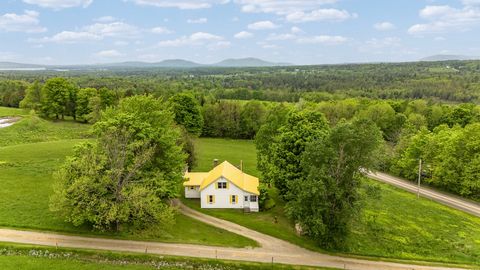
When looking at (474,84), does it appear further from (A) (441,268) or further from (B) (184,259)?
(B) (184,259)

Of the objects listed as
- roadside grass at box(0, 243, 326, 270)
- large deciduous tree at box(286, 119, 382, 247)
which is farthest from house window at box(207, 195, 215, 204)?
roadside grass at box(0, 243, 326, 270)

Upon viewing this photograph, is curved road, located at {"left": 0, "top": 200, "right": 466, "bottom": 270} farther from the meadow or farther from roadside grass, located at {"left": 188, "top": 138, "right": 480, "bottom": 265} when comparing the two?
roadside grass, located at {"left": 188, "top": 138, "right": 480, "bottom": 265}

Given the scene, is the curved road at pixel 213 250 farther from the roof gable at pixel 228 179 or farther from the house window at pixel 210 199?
the house window at pixel 210 199

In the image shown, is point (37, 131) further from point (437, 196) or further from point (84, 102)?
point (437, 196)

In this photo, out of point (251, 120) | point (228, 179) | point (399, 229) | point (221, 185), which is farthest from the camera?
point (251, 120)

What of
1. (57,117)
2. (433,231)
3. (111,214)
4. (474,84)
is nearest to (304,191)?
(111,214)

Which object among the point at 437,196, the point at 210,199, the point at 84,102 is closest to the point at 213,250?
the point at 210,199
